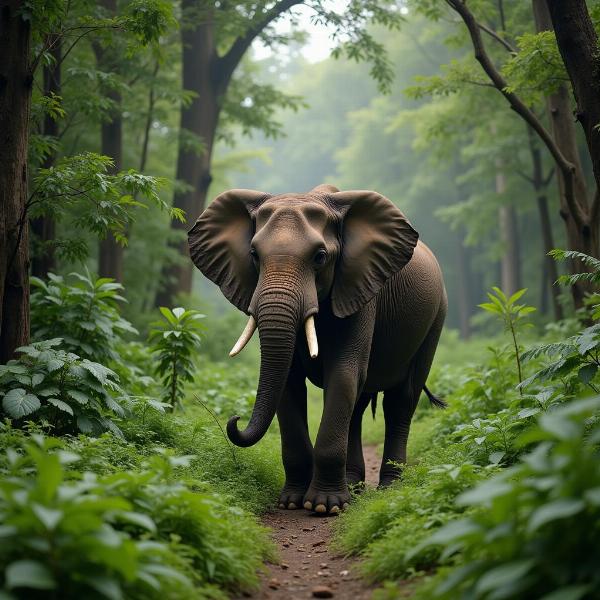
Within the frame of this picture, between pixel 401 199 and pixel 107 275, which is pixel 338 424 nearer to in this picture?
pixel 107 275

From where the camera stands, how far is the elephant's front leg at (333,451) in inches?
280

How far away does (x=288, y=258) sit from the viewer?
6.79 meters

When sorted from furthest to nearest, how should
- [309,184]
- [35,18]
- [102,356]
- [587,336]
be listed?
[309,184] < [102,356] < [35,18] < [587,336]

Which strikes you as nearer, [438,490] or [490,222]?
[438,490]

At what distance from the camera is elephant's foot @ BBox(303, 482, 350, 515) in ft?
23.2

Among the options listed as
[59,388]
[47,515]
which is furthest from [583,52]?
[47,515]

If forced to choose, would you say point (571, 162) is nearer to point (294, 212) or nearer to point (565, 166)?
point (565, 166)

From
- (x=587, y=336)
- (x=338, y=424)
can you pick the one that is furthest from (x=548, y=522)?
(x=338, y=424)

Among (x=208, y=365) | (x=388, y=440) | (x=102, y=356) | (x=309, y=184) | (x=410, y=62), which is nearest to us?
(x=102, y=356)

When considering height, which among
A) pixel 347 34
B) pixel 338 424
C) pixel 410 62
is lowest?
pixel 338 424

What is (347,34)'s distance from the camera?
1530 centimetres

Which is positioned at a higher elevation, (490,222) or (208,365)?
(490,222)

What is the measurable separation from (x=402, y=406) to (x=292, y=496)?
2256mm

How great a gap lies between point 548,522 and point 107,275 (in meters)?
11.6
